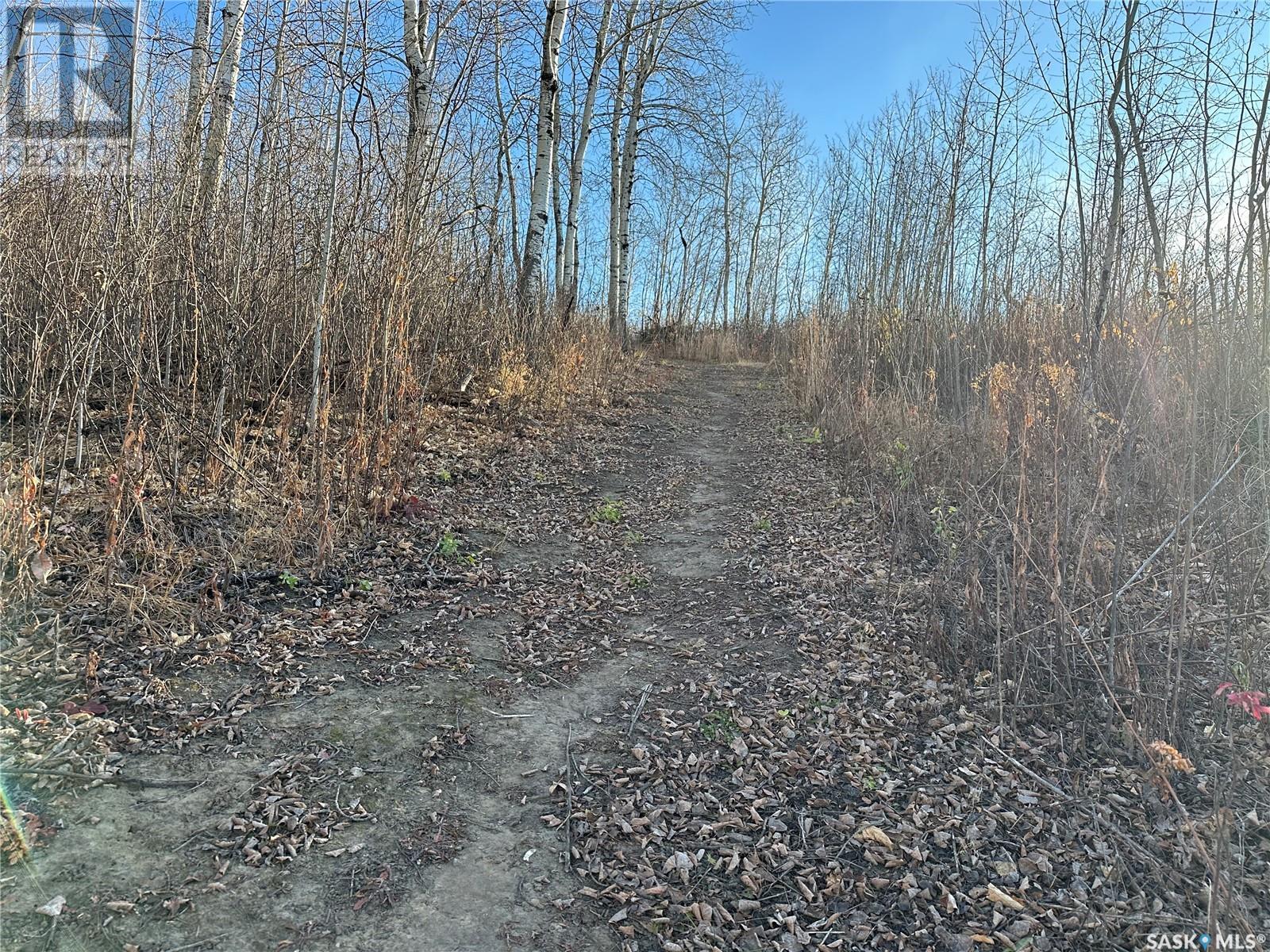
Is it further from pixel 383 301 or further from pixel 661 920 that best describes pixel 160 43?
pixel 661 920

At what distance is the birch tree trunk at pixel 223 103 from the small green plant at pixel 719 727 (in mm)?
4194

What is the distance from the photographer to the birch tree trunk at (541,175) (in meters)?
8.30

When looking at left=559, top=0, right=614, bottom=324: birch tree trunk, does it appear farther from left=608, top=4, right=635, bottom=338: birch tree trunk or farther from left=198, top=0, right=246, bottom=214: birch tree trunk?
left=198, top=0, right=246, bottom=214: birch tree trunk

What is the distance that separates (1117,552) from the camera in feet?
8.30

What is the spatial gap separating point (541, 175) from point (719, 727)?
791cm

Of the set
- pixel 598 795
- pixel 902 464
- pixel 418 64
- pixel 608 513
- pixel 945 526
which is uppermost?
pixel 418 64

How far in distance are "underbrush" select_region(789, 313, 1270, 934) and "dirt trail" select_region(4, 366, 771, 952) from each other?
1059mm

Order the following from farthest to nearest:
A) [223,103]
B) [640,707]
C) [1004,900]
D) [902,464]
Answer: [223,103]
[902,464]
[640,707]
[1004,900]

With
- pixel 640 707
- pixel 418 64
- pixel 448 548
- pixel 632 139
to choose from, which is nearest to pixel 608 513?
pixel 448 548

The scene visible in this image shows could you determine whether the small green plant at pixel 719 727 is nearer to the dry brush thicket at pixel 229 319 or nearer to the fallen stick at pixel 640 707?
the fallen stick at pixel 640 707

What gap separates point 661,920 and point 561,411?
6.53 metres

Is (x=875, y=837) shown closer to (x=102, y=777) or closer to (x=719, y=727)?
(x=719, y=727)

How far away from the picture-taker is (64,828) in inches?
72.0

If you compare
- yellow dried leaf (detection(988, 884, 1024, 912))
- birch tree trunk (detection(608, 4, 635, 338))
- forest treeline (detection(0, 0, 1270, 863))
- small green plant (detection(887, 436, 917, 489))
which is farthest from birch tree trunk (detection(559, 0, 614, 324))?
yellow dried leaf (detection(988, 884, 1024, 912))
